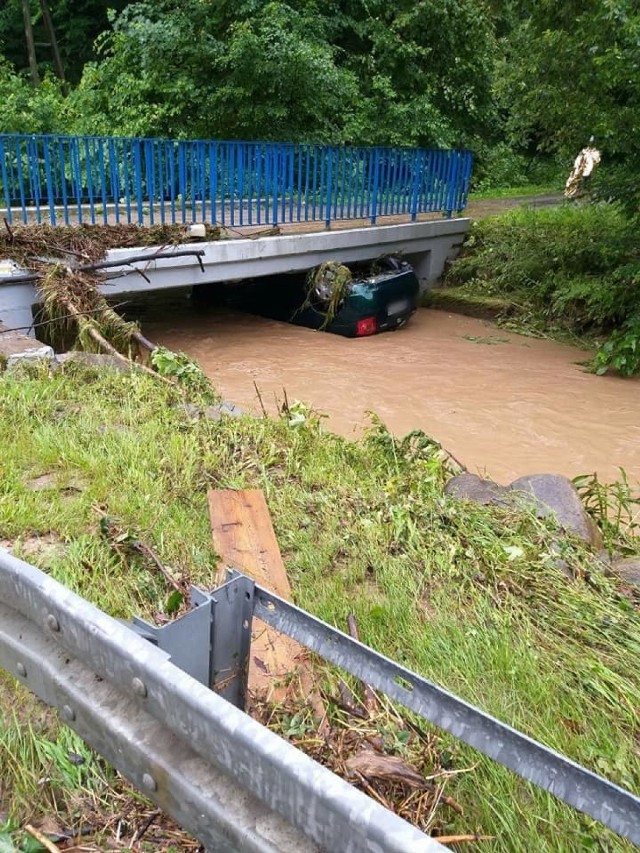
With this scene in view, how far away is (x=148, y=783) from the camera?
1329 millimetres

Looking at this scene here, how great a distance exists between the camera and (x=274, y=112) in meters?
13.1

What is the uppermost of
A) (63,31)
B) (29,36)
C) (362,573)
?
(63,31)

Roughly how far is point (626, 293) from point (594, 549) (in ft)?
22.3

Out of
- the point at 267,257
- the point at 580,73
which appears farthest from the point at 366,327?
the point at 580,73

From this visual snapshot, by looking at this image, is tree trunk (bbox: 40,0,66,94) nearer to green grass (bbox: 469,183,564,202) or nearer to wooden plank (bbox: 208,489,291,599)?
green grass (bbox: 469,183,564,202)

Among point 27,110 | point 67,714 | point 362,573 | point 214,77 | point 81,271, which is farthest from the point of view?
point 214,77

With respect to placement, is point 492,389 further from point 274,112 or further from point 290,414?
point 274,112

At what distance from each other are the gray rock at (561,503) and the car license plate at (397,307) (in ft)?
20.7

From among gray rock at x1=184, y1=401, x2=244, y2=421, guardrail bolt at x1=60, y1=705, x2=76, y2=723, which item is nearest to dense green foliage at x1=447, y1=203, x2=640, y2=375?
gray rock at x1=184, y1=401, x2=244, y2=421

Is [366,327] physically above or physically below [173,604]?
below

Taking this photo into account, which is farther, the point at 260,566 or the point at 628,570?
the point at 628,570

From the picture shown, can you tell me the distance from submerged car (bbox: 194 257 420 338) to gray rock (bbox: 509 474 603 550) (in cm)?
609

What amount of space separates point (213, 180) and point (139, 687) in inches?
337

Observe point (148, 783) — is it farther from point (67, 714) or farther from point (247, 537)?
point (247, 537)
